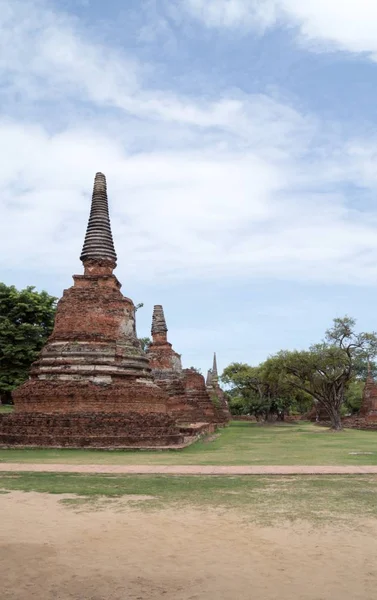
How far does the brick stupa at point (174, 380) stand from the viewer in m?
35.1

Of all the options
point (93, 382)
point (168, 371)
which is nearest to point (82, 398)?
point (93, 382)

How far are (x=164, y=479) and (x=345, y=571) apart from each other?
5.92 m

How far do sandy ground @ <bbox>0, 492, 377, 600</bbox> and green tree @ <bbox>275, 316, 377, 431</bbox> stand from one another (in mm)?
30022

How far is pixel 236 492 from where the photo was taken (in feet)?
30.3

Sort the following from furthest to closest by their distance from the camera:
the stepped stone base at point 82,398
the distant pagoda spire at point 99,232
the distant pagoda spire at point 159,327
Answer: the distant pagoda spire at point 159,327 < the distant pagoda spire at point 99,232 < the stepped stone base at point 82,398

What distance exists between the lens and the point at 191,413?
3531 cm

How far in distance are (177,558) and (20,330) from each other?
30997mm

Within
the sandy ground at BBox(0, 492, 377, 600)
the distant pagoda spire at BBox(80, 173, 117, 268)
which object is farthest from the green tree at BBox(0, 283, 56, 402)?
the sandy ground at BBox(0, 492, 377, 600)

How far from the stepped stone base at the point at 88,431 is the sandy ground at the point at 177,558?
1108 centimetres

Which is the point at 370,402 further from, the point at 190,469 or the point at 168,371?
the point at 190,469

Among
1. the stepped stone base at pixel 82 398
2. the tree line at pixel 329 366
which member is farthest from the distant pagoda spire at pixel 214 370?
the stepped stone base at pixel 82 398

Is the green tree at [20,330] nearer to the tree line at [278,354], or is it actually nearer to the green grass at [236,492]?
the tree line at [278,354]

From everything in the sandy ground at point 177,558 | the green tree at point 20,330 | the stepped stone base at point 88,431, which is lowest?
the sandy ground at point 177,558

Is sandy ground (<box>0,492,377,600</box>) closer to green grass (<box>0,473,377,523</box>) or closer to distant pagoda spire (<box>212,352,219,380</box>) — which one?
green grass (<box>0,473,377,523</box>)
